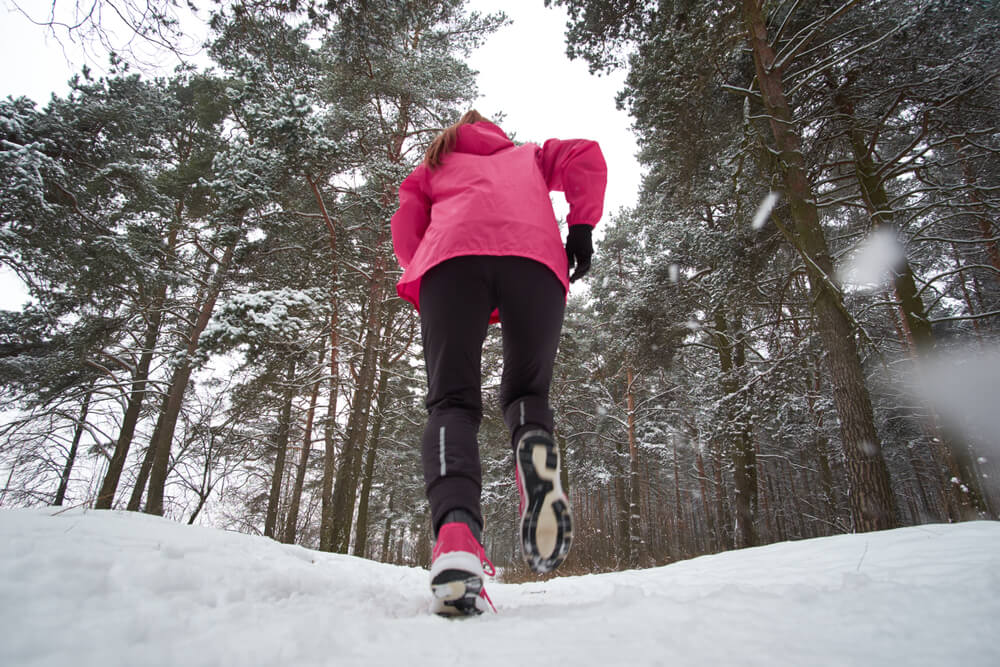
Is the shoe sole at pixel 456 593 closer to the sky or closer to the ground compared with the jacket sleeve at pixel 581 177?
closer to the ground

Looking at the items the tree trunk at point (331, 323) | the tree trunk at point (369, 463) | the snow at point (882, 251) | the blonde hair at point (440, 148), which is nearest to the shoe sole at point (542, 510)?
the blonde hair at point (440, 148)

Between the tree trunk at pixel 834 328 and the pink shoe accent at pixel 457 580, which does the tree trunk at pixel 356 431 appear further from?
the pink shoe accent at pixel 457 580

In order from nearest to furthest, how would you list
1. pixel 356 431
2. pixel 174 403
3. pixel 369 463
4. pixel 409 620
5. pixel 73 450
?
pixel 409 620 < pixel 356 431 < pixel 174 403 < pixel 73 450 < pixel 369 463

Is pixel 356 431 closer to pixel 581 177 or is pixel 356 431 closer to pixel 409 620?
pixel 581 177

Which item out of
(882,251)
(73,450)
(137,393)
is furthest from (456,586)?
(73,450)

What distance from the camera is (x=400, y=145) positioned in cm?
805

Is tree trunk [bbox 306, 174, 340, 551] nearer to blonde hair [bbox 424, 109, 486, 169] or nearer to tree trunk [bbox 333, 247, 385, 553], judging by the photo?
tree trunk [bbox 333, 247, 385, 553]

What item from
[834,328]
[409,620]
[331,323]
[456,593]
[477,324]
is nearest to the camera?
[409,620]

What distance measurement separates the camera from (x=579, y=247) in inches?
65.6

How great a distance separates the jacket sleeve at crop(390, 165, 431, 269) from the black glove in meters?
0.59

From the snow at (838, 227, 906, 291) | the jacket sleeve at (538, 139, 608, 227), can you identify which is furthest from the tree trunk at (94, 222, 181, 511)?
the snow at (838, 227, 906, 291)

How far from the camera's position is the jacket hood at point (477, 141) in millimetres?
1619

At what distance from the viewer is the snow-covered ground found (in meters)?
0.53

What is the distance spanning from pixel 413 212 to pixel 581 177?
69cm
